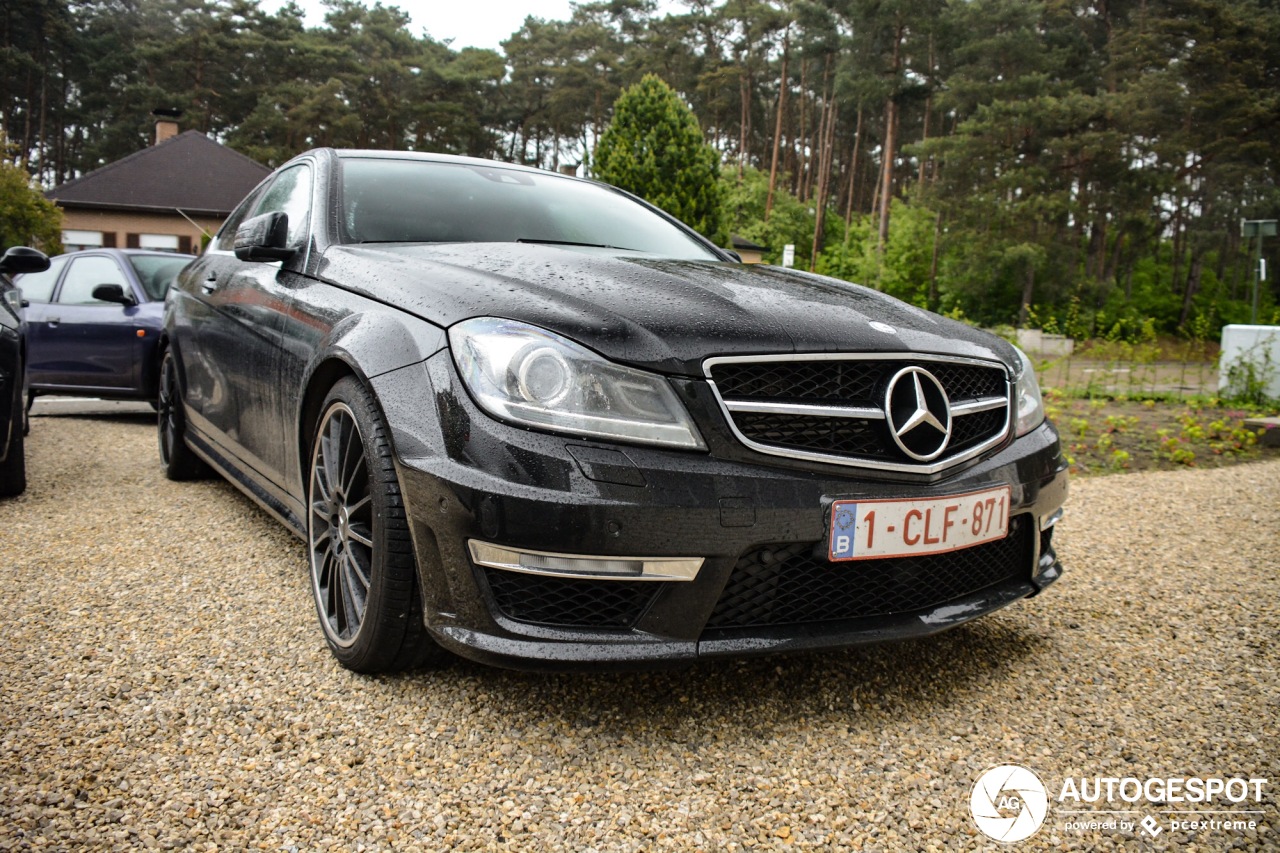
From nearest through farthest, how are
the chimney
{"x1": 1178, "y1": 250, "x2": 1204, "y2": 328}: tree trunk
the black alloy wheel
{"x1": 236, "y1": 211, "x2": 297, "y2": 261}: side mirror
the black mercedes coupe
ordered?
the black mercedes coupe
{"x1": 236, "y1": 211, "x2": 297, "y2": 261}: side mirror
the black alloy wheel
{"x1": 1178, "y1": 250, "x2": 1204, "y2": 328}: tree trunk
the chimney

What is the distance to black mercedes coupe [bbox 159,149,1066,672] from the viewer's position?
5.90 feet

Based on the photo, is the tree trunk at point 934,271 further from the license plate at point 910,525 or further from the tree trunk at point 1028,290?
the license plate at point 910,525

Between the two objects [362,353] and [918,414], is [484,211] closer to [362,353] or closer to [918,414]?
[362,353]

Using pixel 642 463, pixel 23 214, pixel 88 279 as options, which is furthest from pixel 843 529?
pixel 23 214

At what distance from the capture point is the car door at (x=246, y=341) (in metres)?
2.91

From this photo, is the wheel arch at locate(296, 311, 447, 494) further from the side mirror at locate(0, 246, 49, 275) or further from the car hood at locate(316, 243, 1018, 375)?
the side mirror at locate(0, 246, 49, 275)

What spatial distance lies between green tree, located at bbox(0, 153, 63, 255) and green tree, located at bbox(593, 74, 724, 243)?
15434 millimetres

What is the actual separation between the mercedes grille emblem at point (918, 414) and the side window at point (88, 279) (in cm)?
684

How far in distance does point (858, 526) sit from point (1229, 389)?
339 inches

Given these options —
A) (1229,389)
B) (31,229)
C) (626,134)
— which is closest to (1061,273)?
(626,134)

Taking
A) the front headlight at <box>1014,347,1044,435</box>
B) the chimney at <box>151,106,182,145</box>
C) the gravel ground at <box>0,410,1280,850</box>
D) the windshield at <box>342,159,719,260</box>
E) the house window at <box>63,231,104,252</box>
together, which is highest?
the chimney at <box>151,106,182,145</box>

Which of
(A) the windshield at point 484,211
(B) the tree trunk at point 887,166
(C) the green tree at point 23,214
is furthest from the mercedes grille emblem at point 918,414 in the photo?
(B) the tree trunk at point 887,166

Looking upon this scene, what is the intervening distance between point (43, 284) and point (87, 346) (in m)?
1.15

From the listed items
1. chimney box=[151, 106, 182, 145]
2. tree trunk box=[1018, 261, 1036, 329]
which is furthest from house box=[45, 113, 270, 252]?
tree trunk box=[1018, 261, 1036, 329]
